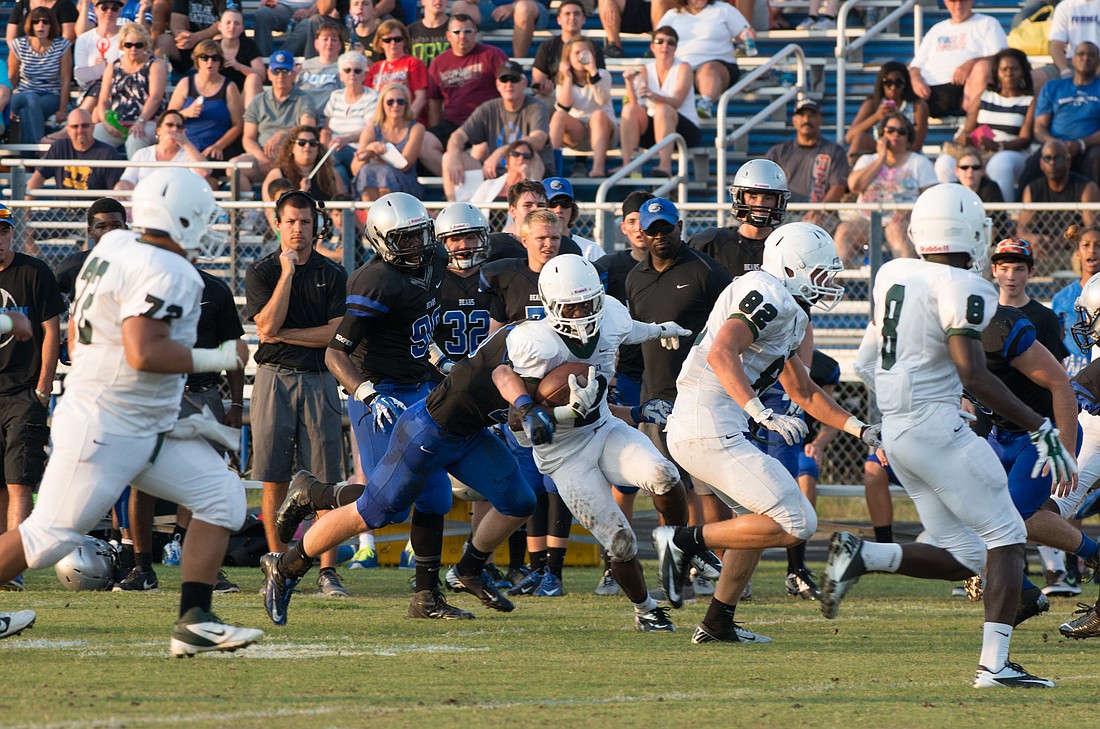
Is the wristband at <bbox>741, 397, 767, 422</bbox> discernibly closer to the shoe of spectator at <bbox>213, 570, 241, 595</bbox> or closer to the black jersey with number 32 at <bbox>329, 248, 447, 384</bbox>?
the black jersey with number 32 at <bbox>329, 248, 447, 384</bbox>

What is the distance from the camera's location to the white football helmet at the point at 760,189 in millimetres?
8562

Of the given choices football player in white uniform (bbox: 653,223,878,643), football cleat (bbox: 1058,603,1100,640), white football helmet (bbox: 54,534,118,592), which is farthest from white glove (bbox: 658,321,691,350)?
white football helmet (bbox: 54,534,118,592)

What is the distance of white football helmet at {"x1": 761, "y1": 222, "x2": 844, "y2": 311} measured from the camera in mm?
6457

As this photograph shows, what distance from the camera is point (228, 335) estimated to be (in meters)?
8.27

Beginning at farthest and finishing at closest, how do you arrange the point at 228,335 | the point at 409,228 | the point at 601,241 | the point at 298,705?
the point at 601,241
the point at 228,335
the point at 409,228
the point at 298,705

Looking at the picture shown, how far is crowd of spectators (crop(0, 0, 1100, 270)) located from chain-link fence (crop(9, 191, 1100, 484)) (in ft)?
1.86

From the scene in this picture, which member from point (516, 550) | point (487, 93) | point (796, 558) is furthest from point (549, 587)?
point (487, 93)

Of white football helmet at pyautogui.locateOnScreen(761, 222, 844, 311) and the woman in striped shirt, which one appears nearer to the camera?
white football helmet at pyautogui.locateOnScreen(761, 222, 844, 311)

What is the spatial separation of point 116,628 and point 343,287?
8.19 feet

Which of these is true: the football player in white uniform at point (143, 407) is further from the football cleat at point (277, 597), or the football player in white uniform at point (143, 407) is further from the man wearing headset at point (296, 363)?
the man wearing headset at point (296, 363)

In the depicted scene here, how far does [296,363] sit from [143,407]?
300 centimetres

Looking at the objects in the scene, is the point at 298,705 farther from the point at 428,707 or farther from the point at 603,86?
the point at 603,86

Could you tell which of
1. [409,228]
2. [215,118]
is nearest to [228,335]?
[409,228]

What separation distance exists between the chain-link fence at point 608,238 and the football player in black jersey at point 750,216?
5.49 feet
